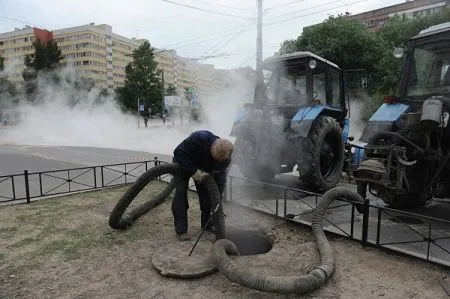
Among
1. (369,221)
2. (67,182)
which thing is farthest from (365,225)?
(67,182)

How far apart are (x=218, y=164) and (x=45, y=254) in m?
2.56

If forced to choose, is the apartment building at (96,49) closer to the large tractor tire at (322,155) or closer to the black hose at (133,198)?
the large tractor tire at (322,155)

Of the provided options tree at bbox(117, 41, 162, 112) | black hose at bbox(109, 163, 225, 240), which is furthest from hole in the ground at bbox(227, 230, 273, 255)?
tree at bbox(117, 41, 162, 112)

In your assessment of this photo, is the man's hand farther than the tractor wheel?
No

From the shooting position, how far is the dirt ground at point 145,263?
3.74m

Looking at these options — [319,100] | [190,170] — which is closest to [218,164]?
[190,170]

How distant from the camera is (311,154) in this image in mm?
7312

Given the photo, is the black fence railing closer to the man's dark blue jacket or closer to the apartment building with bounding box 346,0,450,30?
the man's dark blue jacket

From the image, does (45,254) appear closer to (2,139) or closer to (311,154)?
(311,154)

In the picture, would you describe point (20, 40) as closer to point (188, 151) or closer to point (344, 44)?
point (344, 44)

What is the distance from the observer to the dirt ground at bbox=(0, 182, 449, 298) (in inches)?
147

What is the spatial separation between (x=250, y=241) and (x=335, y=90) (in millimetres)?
4996

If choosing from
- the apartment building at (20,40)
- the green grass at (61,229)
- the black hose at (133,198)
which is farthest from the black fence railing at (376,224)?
the apartment building at (20,40)

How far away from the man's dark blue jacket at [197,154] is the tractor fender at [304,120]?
8.55 feet
